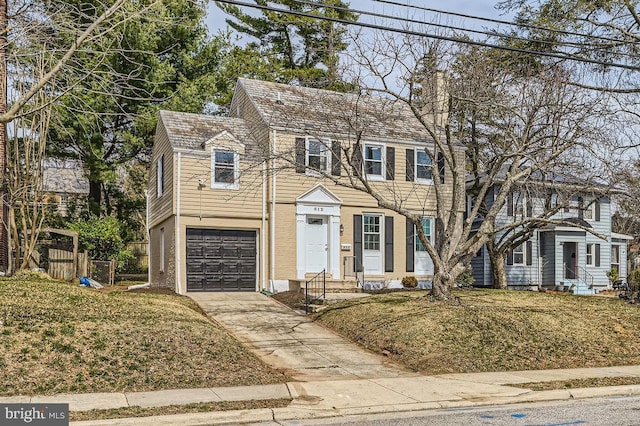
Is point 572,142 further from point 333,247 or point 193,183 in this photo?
point 193,183

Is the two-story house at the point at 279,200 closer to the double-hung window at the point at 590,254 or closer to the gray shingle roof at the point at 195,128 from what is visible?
the gray shingle roof at the point at 195,128

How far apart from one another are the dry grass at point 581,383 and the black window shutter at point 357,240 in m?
12.8

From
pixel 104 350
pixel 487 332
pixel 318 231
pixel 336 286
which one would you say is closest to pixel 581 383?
pixel 487 332

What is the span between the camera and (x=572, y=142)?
55.2 ft

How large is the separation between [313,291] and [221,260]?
3.63 meters

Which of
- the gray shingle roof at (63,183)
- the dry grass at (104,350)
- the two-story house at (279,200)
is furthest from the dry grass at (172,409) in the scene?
the gray shingle roof at (63,183)

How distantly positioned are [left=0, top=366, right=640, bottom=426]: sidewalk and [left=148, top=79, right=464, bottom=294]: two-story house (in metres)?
11.1

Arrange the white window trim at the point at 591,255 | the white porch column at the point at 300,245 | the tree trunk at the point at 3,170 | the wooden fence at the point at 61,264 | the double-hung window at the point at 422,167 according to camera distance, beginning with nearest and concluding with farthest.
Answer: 1. the tree trunk at the point at 3,170
2. the wooden fence at the point at 61,264
3. the white porch column at the point at 300,245
4. the double-hung window at the point at 422,167
5. the white window trim at the point at 591,255

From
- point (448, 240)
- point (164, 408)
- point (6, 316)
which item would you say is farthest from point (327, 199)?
point (164, 408)

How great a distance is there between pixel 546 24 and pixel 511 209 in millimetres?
12922

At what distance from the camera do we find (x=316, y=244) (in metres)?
24.2

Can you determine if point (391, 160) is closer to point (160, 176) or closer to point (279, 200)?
point (279, 200)

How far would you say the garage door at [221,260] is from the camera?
22.9 meters

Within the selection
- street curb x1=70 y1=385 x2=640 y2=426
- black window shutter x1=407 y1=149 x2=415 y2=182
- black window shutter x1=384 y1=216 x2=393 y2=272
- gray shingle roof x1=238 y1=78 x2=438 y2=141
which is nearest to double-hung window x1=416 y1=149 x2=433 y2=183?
black window shutter x1=407 y1=149 x2=415 y2=182
